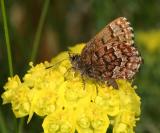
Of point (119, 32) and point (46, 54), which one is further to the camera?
point (46, 54)

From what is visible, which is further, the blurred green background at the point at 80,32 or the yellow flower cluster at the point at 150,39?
the yellow flower cluster at the point at 150,39

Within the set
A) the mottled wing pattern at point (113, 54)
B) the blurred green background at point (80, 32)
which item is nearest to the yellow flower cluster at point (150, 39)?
the blurred green background at point (80, 32)

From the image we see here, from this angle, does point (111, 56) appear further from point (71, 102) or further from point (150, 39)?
point (150, 39)

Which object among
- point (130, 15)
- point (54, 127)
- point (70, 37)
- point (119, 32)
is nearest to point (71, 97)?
point (54, 127)

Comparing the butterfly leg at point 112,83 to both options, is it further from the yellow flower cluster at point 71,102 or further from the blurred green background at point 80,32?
the blurred green background at point 80,32

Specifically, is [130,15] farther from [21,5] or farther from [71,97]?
[71,97]

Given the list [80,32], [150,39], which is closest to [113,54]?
[150,39]

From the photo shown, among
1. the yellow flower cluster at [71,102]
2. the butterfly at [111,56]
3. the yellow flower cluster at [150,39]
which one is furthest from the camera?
the yellow flower cluster at [150,39]

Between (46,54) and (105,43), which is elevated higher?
(46,54)

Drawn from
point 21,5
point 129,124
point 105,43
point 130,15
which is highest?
point 21,5
